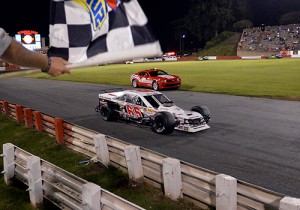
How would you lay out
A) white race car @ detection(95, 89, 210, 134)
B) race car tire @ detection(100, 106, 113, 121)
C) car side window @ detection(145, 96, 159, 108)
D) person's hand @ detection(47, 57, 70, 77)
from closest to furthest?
person's hand @ detection(47, 57, 70, 77)
white race car @ detection(95, 89, 210, 134)
car side window @ detection(145, 96, 159, 108)
race car tire @ detection(100, 106, 113, 121)

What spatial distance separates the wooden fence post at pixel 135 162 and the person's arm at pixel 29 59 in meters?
4.25

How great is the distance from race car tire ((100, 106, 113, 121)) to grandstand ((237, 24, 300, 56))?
5746 centimetres

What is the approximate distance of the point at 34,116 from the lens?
11.2m

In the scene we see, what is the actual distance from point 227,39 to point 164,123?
2984 inches

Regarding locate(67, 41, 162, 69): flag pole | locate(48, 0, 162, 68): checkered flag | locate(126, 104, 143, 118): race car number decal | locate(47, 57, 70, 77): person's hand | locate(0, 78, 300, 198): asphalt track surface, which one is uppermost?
locate(48, 0, 162, 68): checkered flag

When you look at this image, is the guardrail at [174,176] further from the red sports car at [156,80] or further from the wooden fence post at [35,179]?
the red sports car at [156,80]

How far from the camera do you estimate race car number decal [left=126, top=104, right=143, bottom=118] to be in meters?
11.3

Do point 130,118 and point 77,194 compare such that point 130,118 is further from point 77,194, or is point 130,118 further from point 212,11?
point 212,11

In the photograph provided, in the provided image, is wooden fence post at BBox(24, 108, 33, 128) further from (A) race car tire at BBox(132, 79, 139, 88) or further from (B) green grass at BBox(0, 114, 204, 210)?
(A) race car tire at BBox(132, 79, 139, 88)

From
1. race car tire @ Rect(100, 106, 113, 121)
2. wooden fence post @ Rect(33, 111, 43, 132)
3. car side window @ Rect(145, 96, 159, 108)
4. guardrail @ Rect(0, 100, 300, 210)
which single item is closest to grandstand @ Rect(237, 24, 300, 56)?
race car tire @ Rect(100, 106, 113, 121)

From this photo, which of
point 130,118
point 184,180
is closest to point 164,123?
point 130,118

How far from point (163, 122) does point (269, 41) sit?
68265 millimetres

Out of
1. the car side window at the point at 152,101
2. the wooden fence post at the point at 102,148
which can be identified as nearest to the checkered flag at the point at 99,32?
the wooden fence post at the point at 102,148

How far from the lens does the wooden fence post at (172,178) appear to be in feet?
18.3
